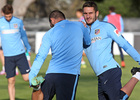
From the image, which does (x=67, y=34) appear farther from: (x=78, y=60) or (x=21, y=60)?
(x=21, y=60)

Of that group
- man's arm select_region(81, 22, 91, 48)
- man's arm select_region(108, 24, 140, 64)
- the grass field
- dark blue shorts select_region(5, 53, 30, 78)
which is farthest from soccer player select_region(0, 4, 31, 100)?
man's arm select_region(81, 22, 91, 48)

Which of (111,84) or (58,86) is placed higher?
(58,86)

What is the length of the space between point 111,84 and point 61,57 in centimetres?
126

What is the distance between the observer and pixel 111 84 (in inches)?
252

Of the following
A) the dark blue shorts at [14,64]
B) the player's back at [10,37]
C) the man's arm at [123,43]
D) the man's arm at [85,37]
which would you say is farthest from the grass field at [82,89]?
the man's arm at [85,37]

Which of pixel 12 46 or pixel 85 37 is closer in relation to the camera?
pixel 85 37

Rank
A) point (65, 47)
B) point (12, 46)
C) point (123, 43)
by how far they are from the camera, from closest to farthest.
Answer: point (65, 47) → point (123, 43) → point (12, 46)

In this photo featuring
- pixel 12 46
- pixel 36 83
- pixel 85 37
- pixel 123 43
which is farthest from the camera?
pixel 12 46

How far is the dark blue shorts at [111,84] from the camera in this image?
6351 mm

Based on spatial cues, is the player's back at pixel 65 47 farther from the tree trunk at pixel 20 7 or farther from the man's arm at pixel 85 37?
the tree trunk at pixel 20 7

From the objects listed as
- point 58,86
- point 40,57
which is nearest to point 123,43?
point 58,86

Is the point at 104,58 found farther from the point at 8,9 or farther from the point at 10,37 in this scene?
the point at 10,37

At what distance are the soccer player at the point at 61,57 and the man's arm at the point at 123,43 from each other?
0.94m

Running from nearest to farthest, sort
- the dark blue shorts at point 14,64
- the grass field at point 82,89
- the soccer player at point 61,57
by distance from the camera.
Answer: the soccer player at point 61,57
the dark blue shorts at point 14,64
the grass field at point 82,89
